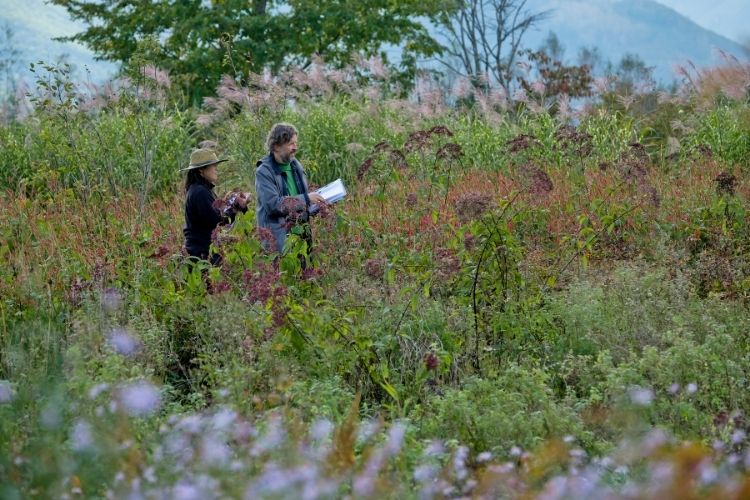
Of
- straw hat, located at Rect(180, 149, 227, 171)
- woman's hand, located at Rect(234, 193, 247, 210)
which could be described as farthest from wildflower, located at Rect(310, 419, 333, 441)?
straw hat, located at Rect(180, 149, 227, 171)

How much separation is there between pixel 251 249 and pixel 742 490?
407cm

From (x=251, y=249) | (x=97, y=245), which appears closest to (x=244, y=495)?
(x=251, y=249)

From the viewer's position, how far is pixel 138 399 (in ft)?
10.4

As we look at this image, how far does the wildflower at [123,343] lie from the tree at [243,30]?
1650cm

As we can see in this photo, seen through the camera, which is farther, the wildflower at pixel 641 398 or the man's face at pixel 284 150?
the man's face at pixel 284 150

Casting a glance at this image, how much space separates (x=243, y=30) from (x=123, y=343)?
19.1 metres

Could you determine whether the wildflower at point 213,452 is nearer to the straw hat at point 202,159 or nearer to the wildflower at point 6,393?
the wildflower at point 6,393

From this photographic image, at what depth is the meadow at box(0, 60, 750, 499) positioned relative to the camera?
2.89 meters

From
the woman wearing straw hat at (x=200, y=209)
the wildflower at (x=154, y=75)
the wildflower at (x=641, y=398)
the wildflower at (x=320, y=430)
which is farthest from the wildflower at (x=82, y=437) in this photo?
the wildflower at (x=154, y=75)

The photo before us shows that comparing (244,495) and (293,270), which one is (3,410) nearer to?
(244,495)

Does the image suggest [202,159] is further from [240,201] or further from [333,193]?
[240,201]

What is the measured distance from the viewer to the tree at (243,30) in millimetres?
21562

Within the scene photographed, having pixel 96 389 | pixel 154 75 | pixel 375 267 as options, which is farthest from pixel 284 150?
pixel 96 389

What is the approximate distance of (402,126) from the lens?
1262 centimetres
